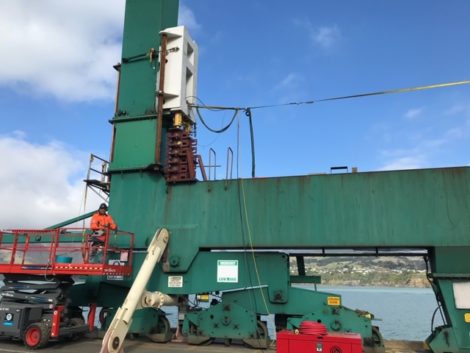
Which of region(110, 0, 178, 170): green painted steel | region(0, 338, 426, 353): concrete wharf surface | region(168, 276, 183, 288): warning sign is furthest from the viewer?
region(110, 0, 178, 170): green painted steel

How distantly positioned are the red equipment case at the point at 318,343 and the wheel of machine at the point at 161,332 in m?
4.43

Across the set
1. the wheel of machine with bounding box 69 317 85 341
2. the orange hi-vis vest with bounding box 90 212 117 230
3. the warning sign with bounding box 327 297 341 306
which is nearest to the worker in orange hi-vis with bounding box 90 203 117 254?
the orange hi-vis vest with bounding box 90 212 117 230

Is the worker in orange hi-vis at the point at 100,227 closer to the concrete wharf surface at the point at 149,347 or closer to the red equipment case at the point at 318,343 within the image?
the concrete wharf surface at the point at 149,347

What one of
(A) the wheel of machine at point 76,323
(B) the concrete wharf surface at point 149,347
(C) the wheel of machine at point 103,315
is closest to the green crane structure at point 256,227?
(C) the wheel of machine at point 103,315

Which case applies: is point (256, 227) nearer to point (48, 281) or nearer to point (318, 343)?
point (318, 343)

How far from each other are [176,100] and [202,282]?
575 centimetres

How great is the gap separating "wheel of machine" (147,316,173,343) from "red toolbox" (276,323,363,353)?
443 centimetres

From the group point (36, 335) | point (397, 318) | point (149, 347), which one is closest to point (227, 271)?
point (149, 347)

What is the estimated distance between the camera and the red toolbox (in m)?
7.17

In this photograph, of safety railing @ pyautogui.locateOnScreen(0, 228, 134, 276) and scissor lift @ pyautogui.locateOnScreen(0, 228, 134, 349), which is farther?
safety railing @ pyautogui.locateOnScreen(0, 228, 134, 276)

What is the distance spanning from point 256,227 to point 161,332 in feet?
13.1

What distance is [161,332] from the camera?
11062 millimetres

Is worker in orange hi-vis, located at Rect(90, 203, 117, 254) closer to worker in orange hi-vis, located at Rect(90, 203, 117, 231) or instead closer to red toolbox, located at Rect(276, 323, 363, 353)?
worker in orange hi-vis, located at Rect(90, 203, 117, 231)

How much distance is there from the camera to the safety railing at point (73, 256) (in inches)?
403
